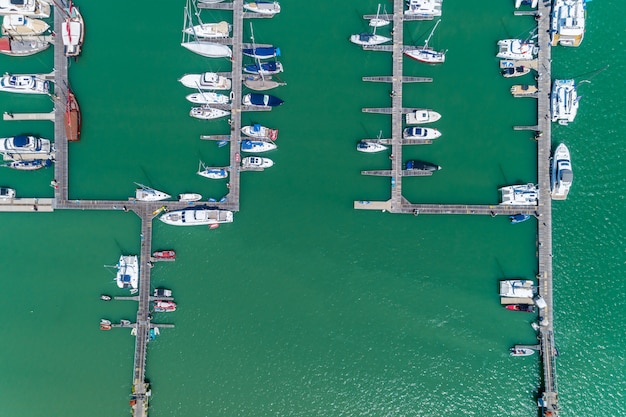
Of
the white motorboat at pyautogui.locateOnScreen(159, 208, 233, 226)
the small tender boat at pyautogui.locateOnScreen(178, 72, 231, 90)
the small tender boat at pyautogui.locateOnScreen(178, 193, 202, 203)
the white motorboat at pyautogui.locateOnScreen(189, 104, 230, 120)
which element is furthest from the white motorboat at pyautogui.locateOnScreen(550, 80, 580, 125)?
the small tender boat at pyautogui.locateOnScreen(178, 193, 202, 203)

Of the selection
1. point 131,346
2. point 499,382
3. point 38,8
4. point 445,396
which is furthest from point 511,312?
point 38,8

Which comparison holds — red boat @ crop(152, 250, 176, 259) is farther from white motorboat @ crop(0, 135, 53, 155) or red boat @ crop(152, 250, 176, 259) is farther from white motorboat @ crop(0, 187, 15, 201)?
white motorboat @ crop(0, 187, 15, 201)

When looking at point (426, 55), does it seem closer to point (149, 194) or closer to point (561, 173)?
point (561, 173)

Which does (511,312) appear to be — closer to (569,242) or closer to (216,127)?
(569,242)

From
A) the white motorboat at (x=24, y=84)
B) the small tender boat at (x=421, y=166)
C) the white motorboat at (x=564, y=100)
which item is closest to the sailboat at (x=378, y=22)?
the small tender boat at (x=421, y=166)

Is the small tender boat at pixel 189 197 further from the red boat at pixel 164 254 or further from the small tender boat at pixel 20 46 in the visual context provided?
the small tender boat at pixel 20 46

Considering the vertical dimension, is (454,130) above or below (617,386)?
above
